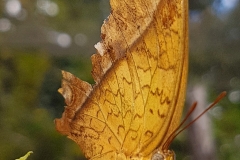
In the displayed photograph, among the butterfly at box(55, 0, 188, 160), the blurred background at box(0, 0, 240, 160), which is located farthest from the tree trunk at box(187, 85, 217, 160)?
the butterfly at box(55, 0, 188, 160)

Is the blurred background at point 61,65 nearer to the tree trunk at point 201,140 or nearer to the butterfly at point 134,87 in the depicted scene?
the tree trunk at point 201,140

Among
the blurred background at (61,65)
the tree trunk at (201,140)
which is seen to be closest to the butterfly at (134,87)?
the blurred background at (61,65)

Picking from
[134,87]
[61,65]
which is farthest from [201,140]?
[134,87]

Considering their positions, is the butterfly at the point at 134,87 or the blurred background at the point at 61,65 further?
the blurred background at the point at 61,65

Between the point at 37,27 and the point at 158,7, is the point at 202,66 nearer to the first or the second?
the point at 37,27

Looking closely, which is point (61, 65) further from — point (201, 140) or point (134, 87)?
point (134, 87)

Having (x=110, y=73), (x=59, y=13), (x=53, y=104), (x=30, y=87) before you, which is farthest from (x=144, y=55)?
(x=59, y=13)
